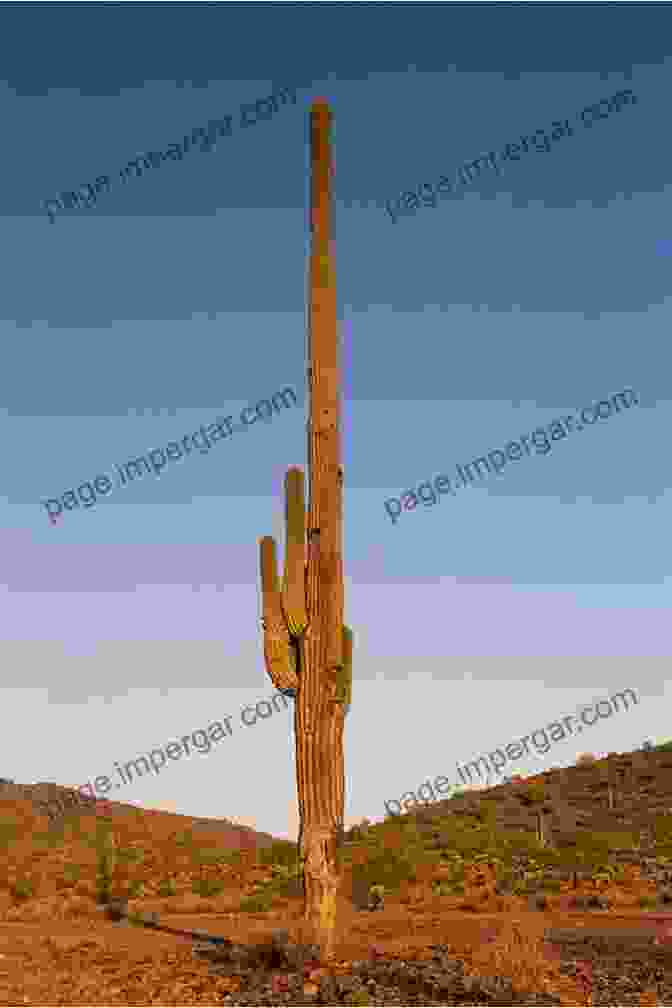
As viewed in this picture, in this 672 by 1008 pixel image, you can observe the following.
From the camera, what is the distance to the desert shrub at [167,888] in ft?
98.9

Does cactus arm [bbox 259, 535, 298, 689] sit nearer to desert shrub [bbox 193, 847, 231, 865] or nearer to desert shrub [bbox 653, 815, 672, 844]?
desert shrub [bbox 653, 815, 672, 844]

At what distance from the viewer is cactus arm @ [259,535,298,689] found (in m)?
13.7

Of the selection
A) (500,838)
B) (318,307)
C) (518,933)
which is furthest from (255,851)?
(318,307)

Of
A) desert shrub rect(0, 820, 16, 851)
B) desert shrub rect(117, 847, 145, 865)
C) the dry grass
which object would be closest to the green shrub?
the dry grass

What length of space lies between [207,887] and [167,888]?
1105 mm

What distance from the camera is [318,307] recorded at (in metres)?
14.3

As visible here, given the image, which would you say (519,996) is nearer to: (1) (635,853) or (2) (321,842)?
(2) (321,842)

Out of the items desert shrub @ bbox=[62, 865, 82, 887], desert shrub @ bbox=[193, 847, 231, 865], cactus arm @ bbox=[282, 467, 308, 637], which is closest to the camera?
cactus arm @ bbox=[282, 467, 308, 637]

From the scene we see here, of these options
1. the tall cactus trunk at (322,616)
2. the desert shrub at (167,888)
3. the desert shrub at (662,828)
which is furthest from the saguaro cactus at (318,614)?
the desert shrub at (662,828)

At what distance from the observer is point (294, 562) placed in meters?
13.8

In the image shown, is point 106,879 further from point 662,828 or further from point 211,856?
point 662,828

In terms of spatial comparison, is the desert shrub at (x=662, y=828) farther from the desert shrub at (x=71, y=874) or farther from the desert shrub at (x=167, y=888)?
the desert shrub at (x=71, y=874)

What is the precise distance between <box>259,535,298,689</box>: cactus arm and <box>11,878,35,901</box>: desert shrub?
62.6 feet

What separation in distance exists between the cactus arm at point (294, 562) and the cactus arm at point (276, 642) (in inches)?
4.4
